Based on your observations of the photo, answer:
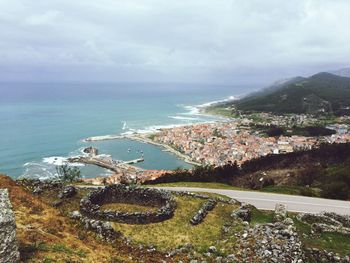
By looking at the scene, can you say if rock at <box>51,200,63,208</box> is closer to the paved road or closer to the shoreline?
the paved road

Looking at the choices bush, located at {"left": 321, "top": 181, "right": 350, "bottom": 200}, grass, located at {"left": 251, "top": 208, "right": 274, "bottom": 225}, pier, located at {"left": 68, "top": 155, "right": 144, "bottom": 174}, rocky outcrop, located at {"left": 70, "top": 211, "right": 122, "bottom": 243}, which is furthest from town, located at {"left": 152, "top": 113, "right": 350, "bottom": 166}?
rocky outcrop, located at {"left": 70, "top": 211, "right": 122, "bottom": 243}

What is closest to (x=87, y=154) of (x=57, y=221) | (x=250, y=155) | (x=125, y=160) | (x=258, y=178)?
(x=125, y=160)

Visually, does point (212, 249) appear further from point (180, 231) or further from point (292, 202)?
point (292, 202)

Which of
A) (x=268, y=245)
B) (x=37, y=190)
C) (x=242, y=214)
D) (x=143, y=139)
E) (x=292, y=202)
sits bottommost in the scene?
(x=143, y=139)

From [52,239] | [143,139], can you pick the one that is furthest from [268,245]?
[143,139]

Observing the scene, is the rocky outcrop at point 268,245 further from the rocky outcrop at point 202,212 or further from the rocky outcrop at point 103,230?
the rocky outcrop at point 103,230

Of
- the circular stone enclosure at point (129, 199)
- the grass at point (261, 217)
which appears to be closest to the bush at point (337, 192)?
the grass at point (261, 217)
